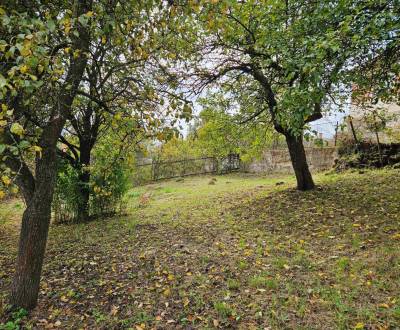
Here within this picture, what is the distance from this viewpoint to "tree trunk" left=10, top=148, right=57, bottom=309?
3.40 metres

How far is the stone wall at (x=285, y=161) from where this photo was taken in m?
13.5

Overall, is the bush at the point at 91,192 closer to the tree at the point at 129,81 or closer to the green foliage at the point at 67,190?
the green foliage at the point at 67,190

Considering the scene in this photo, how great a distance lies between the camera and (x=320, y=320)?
2924 millimetres

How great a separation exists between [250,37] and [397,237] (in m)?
5.05

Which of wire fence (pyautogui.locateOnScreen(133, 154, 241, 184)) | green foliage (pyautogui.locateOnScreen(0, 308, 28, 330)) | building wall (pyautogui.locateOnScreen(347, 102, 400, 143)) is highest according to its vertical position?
building wall (pyautogui.locateOnScreen(347, 102, 400, 143))

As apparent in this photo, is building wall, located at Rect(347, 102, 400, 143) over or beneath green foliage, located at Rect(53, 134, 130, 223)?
over

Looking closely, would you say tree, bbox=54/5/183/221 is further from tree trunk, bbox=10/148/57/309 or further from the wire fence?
the wire fence

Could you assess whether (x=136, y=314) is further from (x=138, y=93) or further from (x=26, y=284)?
(x=138, y=93)

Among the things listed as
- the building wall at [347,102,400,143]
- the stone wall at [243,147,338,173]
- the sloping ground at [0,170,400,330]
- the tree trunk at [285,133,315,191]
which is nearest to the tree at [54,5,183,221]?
the sloping ground at [0,170,400,330]

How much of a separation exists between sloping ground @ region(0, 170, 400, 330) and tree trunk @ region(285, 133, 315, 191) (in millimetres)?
937

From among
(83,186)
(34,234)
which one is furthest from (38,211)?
(83,186)

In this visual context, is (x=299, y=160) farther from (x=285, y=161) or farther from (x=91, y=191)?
(x=285, y=161)

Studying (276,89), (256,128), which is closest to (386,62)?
(276,89)

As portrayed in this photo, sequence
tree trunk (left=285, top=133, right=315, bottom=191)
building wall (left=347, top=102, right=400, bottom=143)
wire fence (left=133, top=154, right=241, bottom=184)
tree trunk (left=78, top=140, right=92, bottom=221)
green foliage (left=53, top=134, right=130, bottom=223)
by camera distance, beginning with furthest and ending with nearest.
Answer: wire fence (left=133, top=154, right=241, bottom=184) < building wall (left=347, top=102, right=400, bottom=143) < tree trunk (left=78, top=140, right=92, bottom=221) < tree trunk (left=285, top=133, right=315, bottom=191) < green foliage (left=53, top=134, right=130, bottom=223)
